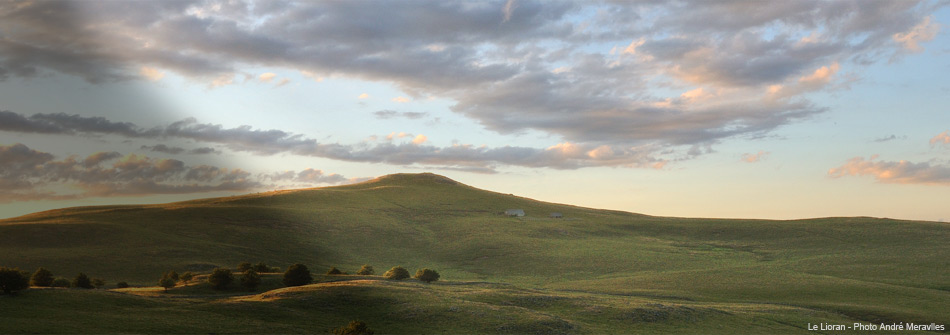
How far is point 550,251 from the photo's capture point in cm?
11619

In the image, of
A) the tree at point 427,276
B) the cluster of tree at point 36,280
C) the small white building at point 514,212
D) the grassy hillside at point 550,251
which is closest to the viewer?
the cluster of tree at point 36,280

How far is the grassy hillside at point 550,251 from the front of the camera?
74875 mm

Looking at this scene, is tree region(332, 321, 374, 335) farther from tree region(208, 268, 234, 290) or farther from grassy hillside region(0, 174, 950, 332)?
tree region(208, 268, 234, 290)

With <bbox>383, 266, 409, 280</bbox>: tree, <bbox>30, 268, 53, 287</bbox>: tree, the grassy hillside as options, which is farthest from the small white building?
<bbox>30, 268, 53, 287</bbox>: tree

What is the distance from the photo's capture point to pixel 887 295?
74125 millimetres

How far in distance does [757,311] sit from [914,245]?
236 feet

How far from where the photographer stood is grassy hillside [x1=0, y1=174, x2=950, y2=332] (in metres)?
74.9

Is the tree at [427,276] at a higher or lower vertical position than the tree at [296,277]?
lower

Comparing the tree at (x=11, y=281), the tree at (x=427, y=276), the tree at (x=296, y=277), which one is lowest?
the tree at (x=427, y=276)

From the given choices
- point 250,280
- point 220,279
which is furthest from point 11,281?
point 250,280

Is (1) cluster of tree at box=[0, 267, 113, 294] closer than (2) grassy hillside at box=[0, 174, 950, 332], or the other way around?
(1) cluster of tree at box=[0, 267, 113, 294]

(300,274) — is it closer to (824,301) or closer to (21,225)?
(824,301)

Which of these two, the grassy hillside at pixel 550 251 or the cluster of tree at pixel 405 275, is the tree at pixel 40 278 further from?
the cluster of tree at pixel 405 275

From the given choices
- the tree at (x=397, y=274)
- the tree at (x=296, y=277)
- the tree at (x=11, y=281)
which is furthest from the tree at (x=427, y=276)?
the tree at (x=11, y=281)
